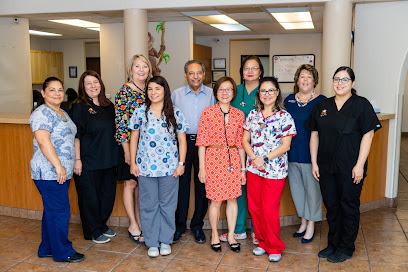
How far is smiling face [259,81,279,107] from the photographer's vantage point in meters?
3.23

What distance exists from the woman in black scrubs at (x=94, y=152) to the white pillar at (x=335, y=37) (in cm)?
258

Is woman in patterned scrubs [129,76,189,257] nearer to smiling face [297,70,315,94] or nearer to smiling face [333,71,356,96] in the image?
smiling face [297,70,315,94]

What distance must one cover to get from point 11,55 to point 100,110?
3628 millimetres

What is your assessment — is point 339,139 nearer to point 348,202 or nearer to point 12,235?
point 348,202

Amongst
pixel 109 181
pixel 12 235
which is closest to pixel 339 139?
pixel 109 181

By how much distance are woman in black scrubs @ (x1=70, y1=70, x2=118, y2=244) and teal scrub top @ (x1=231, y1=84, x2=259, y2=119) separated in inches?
43.4

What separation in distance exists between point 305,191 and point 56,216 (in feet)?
7.02

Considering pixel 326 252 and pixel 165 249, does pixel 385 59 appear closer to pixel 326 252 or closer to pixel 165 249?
pixel 326 252

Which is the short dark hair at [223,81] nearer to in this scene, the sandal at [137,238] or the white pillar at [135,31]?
the sandal at [137,238]

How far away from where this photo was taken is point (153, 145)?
329cm

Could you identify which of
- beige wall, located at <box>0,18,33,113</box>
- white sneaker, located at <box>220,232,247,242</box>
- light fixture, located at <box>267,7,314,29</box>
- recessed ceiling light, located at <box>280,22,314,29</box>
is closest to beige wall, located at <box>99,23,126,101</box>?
beige wall, located at <box>0,18,33,113</box>

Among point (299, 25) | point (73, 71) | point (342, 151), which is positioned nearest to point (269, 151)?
point (342, 151)

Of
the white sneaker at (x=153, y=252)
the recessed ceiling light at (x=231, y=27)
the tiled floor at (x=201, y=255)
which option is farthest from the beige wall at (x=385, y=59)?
the recessed ceiling light at (x=231, y=27)

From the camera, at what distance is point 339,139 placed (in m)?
3.16
